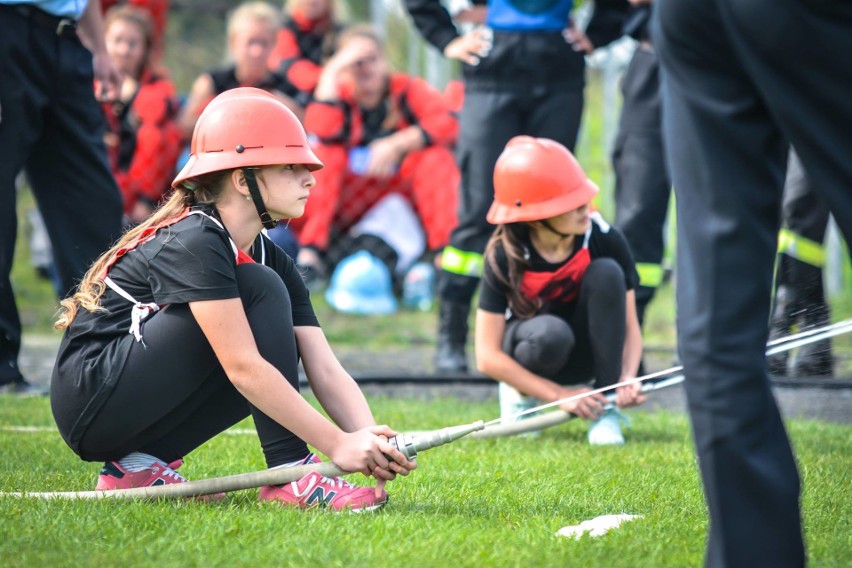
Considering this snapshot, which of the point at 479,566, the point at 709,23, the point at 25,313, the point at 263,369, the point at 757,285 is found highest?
the point at 709,23

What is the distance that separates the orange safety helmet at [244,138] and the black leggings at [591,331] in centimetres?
154

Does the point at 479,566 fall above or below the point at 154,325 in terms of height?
below

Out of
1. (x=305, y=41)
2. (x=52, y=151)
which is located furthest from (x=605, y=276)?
(x=305, y=41)

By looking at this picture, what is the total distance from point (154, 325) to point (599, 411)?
6.15 ft

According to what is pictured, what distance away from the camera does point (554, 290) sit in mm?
4617

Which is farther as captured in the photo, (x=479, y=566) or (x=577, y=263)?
(x=577, y=263)

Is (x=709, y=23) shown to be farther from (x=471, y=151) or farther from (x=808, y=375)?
(x=808, y=375)

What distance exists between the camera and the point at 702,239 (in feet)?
7.29

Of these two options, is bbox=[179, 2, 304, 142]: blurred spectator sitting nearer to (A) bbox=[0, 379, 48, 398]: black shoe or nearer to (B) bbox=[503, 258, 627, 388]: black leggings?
(A) bbox=[0, 379, 48, 398]: black shoe

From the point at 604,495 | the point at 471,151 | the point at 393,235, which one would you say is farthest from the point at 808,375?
the point at 393,235

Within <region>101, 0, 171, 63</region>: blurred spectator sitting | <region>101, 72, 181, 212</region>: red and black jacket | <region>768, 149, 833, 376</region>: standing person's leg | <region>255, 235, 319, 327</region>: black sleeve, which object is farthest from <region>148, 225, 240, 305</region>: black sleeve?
<region>101, 0, 171, 63</region>: blurred spectator sitting

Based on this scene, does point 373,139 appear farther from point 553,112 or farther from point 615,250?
point 615,250

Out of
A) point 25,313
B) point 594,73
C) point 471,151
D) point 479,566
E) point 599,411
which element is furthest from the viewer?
point 594,73

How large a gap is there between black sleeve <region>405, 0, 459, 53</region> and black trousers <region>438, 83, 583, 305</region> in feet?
1.52
